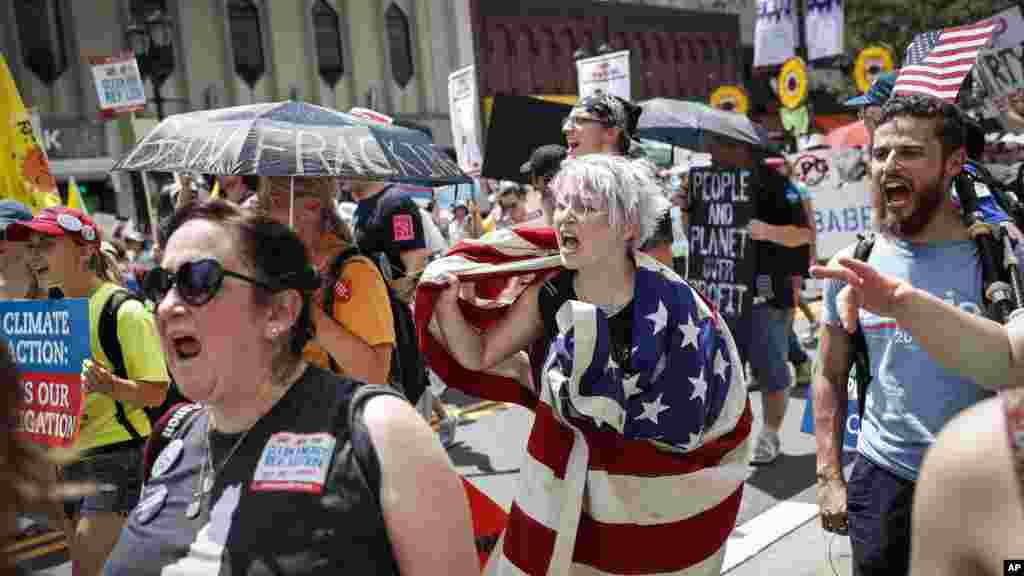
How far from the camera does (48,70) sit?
24.5 m

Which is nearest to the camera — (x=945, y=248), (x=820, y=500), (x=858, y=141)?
(x=945, y=248)

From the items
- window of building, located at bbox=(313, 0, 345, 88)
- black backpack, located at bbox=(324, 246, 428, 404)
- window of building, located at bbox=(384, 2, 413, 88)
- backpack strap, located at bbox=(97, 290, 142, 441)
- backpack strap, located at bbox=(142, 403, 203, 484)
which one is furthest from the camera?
window of building, located at bbox=(384, 2, 413, 88)

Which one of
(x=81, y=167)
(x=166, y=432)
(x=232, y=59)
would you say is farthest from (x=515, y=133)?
(x=232, y=59)

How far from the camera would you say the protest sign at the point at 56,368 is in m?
3.85

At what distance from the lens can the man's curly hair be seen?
9.60ft

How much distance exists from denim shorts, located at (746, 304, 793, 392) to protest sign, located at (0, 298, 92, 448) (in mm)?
4113

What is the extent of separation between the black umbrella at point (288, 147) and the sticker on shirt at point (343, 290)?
48 cm

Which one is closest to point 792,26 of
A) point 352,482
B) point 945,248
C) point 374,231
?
point 374,231

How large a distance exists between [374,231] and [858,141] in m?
12.5

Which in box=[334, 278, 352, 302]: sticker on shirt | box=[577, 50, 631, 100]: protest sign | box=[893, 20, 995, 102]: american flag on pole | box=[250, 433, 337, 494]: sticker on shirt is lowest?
box=[250, 433, 337, 494]: sticker on shirt

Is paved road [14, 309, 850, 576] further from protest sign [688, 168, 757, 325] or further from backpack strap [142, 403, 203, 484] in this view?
backpack strap [142, 403, 203, 484]

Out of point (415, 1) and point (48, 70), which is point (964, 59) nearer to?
point (48, 70)

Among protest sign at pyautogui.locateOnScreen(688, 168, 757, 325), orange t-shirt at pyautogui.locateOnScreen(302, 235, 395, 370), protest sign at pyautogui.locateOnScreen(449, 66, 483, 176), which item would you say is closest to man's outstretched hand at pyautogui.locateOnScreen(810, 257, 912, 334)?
orange t-shirt at pyautogui.locateOnScreen(302, 235, 395, 370)

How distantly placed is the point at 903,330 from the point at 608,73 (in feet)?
31.4
